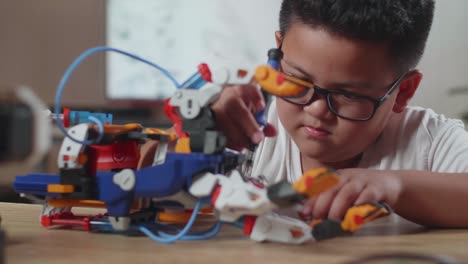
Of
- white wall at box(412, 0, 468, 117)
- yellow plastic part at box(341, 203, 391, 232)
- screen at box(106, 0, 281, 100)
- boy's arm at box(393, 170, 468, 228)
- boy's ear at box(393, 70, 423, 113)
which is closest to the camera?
yellow plastic part at box(341, 203, 391, 232)

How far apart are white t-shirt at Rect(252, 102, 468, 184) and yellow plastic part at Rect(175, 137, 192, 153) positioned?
1.19 feet

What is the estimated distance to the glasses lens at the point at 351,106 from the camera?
0.82m

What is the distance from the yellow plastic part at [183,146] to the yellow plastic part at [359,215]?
0.21 m

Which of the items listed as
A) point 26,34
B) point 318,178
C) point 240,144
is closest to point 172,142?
point 240,144

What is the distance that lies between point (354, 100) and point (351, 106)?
0.04 feet

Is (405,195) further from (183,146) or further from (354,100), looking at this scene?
(183,146)

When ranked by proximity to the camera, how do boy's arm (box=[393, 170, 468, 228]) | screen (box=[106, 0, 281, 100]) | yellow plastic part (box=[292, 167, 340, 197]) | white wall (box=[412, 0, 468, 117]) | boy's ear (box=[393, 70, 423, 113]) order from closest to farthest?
1. yellow plastic part (box=[292, 167, 340, 197])
2. boy's arm (box=[393, 170, 468, 228])
3. boy's ear (box=[393, 70, 423, 113])
4. white wall (box=[412, 0, 468, 117])
5. screen (box=[106, 0, 281, 100])

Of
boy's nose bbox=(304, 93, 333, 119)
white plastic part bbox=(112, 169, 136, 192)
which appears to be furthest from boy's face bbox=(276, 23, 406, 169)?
white plastic part bbox=(112, 169, 136, 192)

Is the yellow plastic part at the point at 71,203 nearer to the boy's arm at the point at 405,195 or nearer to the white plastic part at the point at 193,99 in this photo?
the white plastic part at the point at 193,99

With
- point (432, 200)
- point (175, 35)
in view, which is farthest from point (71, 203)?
point (175, 35)

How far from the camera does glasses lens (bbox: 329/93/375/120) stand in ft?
2.70

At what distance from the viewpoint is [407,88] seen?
0.98 m

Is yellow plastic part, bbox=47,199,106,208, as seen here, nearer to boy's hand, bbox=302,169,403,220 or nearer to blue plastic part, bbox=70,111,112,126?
blue plastic part, bbox=70,111,112,126

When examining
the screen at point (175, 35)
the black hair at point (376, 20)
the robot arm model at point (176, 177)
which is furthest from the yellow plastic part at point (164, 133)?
the screen at point (175, 35)
